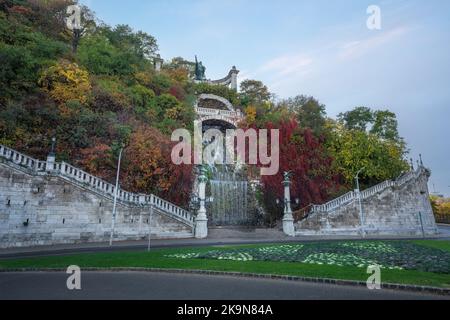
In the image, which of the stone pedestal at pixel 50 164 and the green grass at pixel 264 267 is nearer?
the green grass at pixel 264 267

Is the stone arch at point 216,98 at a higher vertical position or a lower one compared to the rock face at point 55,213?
higher

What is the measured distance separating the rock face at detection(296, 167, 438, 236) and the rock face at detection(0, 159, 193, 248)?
17.3m

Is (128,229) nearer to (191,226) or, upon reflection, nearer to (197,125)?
(191,226)

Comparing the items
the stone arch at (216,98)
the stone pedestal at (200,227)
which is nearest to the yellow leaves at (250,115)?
the stone arch at (216,98)

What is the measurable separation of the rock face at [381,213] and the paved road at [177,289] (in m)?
22.6

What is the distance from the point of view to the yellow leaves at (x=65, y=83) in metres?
29.1

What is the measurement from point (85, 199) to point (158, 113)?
17.7 m

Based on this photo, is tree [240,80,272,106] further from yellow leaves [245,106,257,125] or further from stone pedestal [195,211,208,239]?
stone pedestal [195,211,208,239]

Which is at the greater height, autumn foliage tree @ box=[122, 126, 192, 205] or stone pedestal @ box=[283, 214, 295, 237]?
autumn foliage tree @ box=[122, 126, 192, 205]

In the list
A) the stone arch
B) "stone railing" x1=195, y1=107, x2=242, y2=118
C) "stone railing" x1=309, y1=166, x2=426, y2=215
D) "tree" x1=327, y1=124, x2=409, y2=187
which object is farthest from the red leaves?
the stone arch

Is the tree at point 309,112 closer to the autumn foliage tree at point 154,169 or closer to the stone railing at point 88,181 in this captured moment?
the autumn foliage tree at point 154,169

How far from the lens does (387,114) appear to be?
4622cm

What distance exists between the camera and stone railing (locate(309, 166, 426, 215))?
32.0 m
